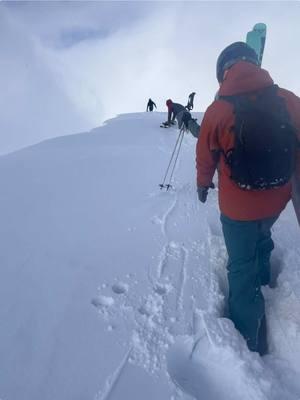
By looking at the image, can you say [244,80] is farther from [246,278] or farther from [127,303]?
[127,303]

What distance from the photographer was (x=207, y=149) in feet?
8.75

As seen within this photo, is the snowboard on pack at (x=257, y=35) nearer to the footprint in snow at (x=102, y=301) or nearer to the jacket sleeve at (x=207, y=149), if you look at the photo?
the jacket sleeve at (x=207, y=149)

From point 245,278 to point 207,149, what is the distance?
105 centimetres

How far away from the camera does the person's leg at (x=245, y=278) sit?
2781 millimetres

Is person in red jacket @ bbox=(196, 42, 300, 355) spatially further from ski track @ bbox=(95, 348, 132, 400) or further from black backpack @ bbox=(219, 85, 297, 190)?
ski track @ bbox=(95, 348, 132, 400)

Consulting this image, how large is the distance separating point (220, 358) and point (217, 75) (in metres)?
2.17

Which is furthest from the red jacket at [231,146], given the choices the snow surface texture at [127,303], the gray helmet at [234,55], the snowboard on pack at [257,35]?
the snowboard on pack at [257,35]

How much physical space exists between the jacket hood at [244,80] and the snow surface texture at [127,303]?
5.74 ft

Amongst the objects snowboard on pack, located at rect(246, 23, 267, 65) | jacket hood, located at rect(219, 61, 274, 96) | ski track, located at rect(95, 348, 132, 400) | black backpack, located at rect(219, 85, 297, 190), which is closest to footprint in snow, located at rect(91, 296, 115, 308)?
ski track, located at rect(95, 348, 132, 400)

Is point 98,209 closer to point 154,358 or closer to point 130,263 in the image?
point 130,263

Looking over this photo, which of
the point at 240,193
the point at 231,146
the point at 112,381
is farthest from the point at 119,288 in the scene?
the point at 231,146

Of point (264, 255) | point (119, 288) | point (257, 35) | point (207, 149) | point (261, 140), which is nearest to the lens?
point (261, 140)

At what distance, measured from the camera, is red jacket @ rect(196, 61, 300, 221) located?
2500mm

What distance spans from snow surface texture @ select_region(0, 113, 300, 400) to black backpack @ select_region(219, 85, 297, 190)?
3.85 feet
